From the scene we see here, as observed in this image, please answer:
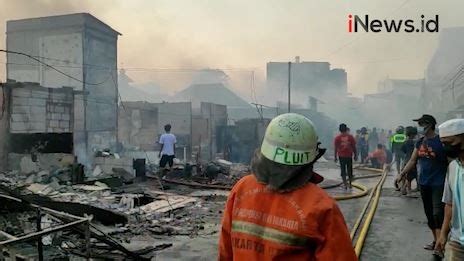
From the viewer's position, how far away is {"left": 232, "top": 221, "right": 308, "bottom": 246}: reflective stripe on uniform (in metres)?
1.78

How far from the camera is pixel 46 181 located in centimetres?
1106

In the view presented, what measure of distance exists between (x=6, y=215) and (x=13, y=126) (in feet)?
37.6

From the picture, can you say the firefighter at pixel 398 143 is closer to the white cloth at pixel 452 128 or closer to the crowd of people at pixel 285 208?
the white cloth at pixel 452 128

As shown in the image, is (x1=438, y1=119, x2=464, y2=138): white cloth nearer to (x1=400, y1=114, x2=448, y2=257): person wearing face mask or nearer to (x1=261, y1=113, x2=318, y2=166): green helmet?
(x1=261, y1=113, x2=318, y2=166): green helmet

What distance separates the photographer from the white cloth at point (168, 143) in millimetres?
12633

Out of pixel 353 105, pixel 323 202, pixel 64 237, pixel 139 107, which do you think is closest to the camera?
pixel 323 202

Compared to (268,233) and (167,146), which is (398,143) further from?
(268,233)

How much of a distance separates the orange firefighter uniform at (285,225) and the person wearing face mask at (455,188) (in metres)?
1.47

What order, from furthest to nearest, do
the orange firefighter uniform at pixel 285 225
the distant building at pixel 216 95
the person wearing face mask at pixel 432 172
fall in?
the distant building at pixel 216 95 < the person wearing face mask at pixel 432 172 < the orange firefighter uniform at pixel 285 225

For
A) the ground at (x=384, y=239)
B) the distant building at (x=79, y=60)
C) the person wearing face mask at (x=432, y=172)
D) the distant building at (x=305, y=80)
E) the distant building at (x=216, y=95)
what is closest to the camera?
the person wearing face mask at (x=432, y=172)

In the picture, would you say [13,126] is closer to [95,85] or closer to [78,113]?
[78,113]

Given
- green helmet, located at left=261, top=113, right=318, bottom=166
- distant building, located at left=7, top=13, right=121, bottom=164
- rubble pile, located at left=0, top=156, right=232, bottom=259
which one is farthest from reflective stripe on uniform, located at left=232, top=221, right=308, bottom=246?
distant building, located at left=7, top=13, right=121, bottom=164

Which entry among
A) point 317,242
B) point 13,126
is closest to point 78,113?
point 13,126

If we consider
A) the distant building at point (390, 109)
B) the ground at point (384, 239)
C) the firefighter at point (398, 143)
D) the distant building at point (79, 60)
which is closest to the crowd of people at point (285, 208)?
the ground at point (384, 239)
